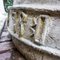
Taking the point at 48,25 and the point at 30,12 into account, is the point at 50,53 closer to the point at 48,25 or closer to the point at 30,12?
the point at 48,25

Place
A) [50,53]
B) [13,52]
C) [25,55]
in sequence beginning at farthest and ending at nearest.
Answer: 1. [13,52]
2. [25,55]
3. [50,53]

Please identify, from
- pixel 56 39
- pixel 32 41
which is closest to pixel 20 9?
pixel 32 41

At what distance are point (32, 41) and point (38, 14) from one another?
0.46 ft

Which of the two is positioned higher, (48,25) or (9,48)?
(48,25)

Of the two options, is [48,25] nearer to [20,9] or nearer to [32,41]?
[32,41]

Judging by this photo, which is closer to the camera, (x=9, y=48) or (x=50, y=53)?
(x=50, y=53)

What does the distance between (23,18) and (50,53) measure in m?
0.27

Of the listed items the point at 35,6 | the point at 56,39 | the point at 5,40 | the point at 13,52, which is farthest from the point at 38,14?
the point at 5,40

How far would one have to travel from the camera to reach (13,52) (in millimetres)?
1197

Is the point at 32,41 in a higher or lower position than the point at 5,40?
higher

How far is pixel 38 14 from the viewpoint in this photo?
0.96 m

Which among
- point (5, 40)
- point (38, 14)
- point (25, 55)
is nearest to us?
point (38, 14)

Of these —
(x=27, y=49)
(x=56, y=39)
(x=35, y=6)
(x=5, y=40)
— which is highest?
(x=35, y=6)

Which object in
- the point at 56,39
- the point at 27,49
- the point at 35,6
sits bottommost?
Answer: the point at 27,49
